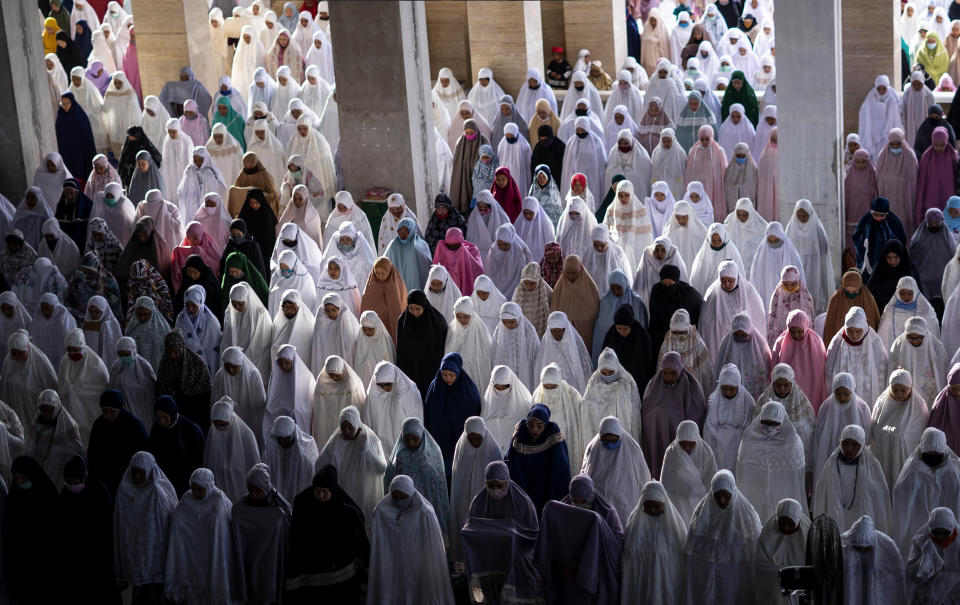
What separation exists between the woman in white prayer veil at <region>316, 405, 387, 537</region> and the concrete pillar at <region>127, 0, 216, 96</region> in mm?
10897

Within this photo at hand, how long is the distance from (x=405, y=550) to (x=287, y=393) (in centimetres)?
220

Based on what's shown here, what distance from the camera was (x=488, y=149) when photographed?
613 inches

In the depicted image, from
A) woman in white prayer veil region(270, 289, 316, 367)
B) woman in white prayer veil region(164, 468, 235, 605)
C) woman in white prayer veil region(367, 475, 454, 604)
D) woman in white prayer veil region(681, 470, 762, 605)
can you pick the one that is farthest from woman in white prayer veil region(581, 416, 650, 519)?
woman in white prayer veil region(270, 289, 316, 367)

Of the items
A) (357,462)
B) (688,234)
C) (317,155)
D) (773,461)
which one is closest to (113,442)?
(357,462)

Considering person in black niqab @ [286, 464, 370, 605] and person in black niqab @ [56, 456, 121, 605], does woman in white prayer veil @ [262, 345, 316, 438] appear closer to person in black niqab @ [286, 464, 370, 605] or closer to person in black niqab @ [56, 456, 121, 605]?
person in black niqab @ [56, 456, 121, 605]

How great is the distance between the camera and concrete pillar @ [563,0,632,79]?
67.5 ft

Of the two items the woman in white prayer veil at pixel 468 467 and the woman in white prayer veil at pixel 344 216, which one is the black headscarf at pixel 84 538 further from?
the woman in white prayer veil at pixel 344 216

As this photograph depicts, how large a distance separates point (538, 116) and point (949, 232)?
532 centimetres

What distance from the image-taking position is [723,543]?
29.2 feet

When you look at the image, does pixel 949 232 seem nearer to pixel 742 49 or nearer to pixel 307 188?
pixel 307 188

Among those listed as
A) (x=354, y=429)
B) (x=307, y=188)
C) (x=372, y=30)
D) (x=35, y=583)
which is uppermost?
(x=372, y=30)

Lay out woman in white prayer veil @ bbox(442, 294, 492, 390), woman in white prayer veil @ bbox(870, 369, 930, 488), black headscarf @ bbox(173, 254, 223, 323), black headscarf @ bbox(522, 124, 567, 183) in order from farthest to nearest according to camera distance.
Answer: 1. black headscarf @ bbox(522, 124, 567, 183)
2. black headscarf @ bbox(173, 254, 223, 323)
3. woman in white prayer veil @ bbox(442, 294, 492, 390)
4. woman in white prayer veil @ bbox(870, 369, 930, 488)

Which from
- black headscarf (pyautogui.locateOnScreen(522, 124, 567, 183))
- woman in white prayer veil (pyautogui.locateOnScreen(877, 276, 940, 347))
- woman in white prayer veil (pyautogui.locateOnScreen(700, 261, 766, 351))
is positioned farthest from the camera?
black headscarf (pyautogui.locateOnScreen(522, 124, 567, 183))

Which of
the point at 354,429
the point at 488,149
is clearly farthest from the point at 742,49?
the point at 354,429
